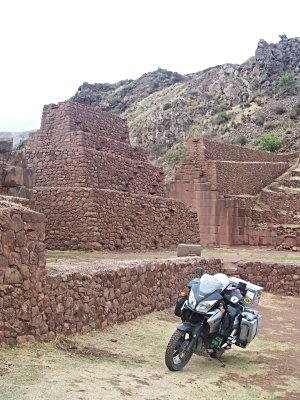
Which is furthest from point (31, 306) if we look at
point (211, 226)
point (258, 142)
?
point (258, 142)

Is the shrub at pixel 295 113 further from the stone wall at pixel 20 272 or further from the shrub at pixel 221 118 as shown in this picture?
the stone wall at pixel 20 272

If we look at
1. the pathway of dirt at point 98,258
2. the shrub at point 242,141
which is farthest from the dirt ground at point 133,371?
the shrub at point 242,141

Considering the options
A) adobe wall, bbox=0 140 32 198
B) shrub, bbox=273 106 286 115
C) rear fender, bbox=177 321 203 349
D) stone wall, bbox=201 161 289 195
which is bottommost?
rear fender, bbox=177 321 203 349

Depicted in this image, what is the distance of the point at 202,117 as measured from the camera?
71.3 m

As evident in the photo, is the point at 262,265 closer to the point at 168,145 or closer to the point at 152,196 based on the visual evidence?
the point at 152,196

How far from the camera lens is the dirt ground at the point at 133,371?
5523 mm

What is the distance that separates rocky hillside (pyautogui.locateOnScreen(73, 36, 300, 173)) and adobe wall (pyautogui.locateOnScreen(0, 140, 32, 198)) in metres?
42.0

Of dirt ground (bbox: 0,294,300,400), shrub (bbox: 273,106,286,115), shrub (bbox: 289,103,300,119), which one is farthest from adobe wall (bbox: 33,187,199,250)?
shrub (bbox: 273,106,286,115)

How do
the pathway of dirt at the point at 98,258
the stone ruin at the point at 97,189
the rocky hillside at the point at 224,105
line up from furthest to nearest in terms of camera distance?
the rocky hillside at the point at 224,105 < the stone ruin at the point at 97,189 < the pathway of dirt at the point at 98,258

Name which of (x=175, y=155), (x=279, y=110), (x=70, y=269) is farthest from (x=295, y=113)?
(x=70, y=269)

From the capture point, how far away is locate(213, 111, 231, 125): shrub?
67.5m

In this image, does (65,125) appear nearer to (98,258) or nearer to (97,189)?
(97,189)

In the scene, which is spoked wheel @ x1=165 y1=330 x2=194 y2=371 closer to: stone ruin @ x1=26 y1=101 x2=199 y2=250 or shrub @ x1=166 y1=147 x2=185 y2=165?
stone ruin @ x1=26 y1=101 x2=199 y2=250

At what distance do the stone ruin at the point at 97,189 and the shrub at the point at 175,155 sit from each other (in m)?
33.7
